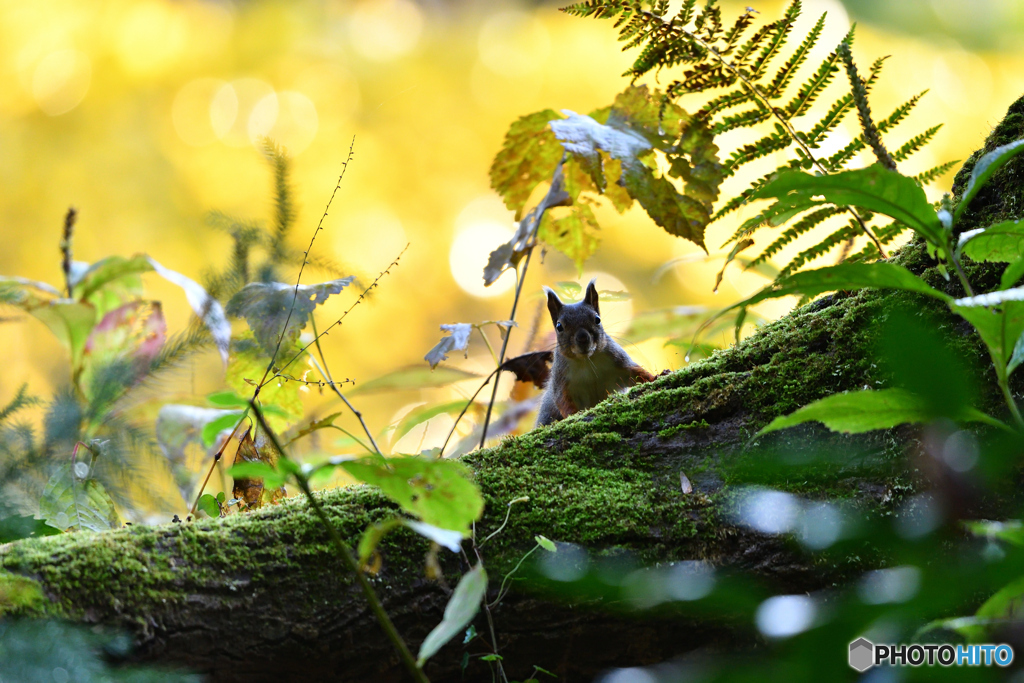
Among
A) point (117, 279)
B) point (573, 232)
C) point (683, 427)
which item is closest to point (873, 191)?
point (683, 427)

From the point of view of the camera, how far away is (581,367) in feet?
9.39

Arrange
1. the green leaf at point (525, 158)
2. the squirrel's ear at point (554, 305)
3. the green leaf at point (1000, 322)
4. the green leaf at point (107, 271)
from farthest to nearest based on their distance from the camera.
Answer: the squirrel's ear at point (554, 305) → the green leaf at point (525, 158) → the green leaf at point (107, 271) → the green leaf at point (1000, 322)

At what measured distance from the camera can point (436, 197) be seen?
580 cm

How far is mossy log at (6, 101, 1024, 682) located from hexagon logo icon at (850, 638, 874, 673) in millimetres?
276

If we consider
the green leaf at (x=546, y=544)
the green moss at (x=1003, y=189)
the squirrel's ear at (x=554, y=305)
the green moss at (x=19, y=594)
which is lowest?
the squirrel's ear at (x=554, y=305)

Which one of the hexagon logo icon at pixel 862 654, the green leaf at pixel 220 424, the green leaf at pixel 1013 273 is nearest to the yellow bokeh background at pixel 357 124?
the green leaf at pixel 220 424

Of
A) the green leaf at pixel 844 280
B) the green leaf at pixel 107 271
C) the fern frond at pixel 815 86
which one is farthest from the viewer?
the fern frond at pixel 815 86

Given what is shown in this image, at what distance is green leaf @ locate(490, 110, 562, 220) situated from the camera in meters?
2.25

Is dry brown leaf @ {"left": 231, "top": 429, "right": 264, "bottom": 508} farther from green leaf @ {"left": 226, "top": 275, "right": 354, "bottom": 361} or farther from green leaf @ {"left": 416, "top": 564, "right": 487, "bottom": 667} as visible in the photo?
green leaf @ {"left": 416, "top": 564, "right": 487, "bottom": 667}

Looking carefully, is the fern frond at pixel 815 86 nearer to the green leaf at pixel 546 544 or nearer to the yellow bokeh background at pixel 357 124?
the green leaf at pixel 546 544

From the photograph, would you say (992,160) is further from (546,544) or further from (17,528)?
(17,528)

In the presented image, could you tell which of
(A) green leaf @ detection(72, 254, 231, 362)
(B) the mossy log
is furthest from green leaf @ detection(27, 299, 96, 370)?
(B) the mossy log

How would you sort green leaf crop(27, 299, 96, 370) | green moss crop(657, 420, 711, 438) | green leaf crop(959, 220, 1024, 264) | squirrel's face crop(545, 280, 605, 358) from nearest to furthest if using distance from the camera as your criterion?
green leaf crop(959, 220, 1024, 264) < green moss crop(657, 420, 711, 438) < green leaf crop(27, 299, 96, 370) < squirrel's face crop(545, 280, 605, 358)

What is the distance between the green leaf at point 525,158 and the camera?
7.37ft
